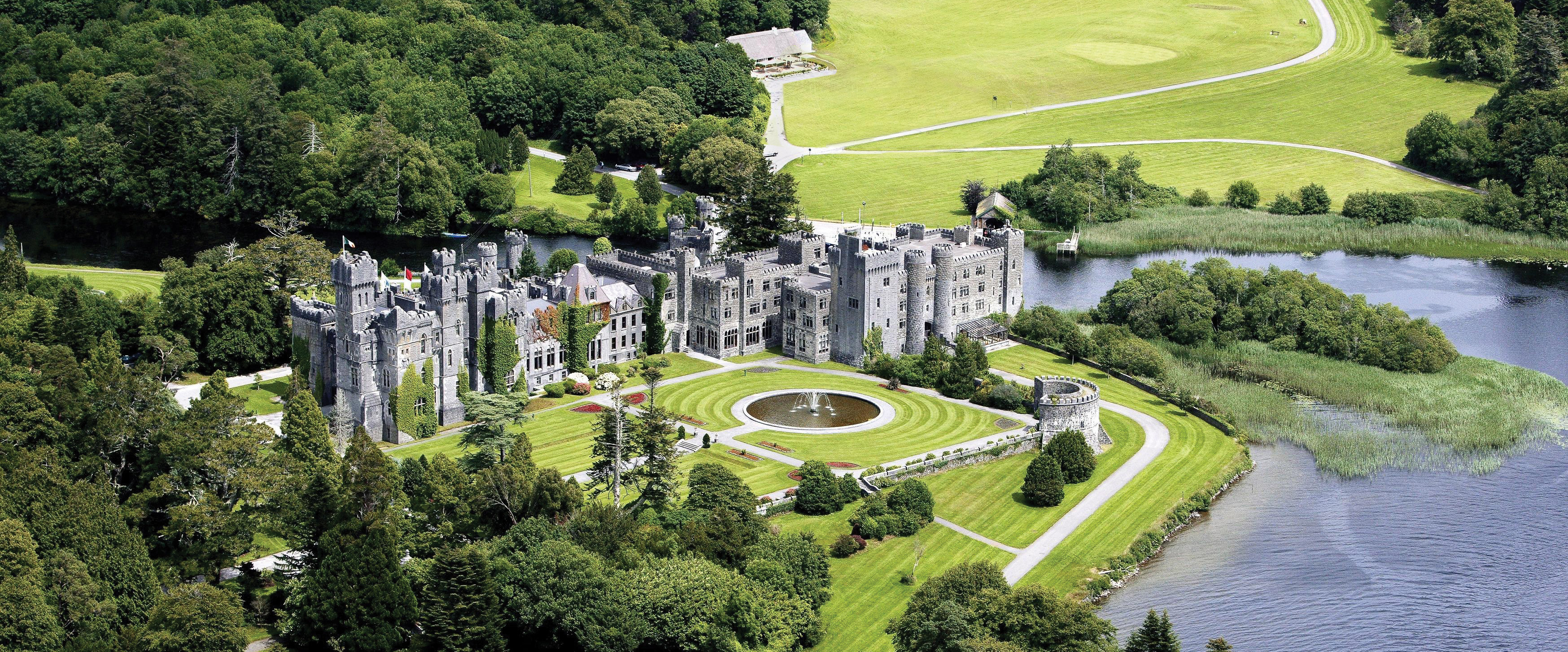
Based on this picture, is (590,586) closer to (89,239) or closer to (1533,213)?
(89,239)

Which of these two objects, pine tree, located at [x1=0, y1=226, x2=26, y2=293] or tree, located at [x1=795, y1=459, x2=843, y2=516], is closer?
tree, located at [x1=795, y1=459, x2=843, y2=516]

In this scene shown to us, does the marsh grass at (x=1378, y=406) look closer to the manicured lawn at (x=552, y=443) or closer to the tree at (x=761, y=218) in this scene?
the tree at (x=761, y=218)

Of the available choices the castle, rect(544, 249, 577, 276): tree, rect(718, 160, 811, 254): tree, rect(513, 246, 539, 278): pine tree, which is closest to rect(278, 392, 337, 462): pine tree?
the castle

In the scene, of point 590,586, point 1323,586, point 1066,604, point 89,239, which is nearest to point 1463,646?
point 1323,586

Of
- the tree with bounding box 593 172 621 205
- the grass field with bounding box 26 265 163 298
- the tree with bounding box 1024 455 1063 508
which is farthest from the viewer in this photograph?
the tree with bounding box 593 172 621 205

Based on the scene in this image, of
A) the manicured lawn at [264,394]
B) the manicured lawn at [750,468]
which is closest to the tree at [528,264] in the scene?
the manicured lawn at [264,394]

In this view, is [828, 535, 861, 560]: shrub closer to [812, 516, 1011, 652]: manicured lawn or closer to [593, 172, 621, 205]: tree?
[812, 516, 1011, 652]: manicured lawn
